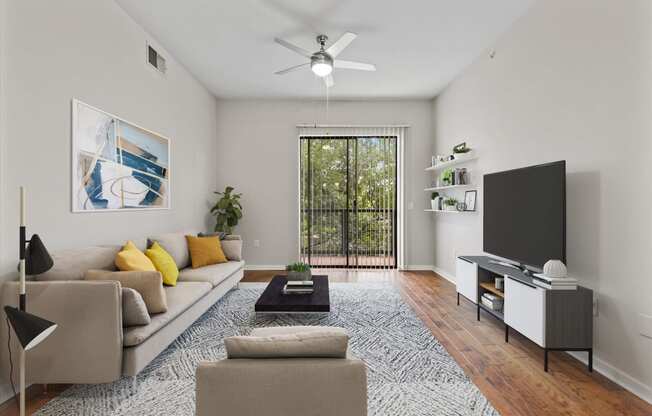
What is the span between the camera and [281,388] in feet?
3.79

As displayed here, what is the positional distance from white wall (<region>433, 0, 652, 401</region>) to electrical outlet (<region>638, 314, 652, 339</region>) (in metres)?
0.04

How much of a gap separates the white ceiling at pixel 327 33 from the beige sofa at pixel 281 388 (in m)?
3.07

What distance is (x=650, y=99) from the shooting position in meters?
1.96

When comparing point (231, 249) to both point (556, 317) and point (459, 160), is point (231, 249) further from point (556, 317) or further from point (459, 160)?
point (556, 317)

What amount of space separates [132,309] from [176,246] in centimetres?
173

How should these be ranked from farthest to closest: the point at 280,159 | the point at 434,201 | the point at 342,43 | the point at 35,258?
the point at 280,159, the point at 434,201, the point at 342,43, the point at 35,258

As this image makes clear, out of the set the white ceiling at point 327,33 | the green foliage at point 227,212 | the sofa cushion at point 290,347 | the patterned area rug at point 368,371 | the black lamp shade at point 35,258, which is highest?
the white ceiling at point 327,33

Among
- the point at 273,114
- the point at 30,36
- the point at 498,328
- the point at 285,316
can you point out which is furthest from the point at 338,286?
the point at 30,36

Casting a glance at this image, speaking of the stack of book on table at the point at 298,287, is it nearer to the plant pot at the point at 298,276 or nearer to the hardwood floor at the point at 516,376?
the plant pot at the point at 298,276

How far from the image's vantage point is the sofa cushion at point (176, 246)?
3527 mm

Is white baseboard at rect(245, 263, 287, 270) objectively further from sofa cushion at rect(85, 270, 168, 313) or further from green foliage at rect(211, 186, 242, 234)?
sofa cushion at rect(85, 270, 168, 313)

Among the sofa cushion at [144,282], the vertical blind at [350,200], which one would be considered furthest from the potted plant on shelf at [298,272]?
the vertical blind at [350,200]

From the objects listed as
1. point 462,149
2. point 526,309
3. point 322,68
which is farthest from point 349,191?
point 526,309

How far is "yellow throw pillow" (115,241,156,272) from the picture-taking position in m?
2.55
